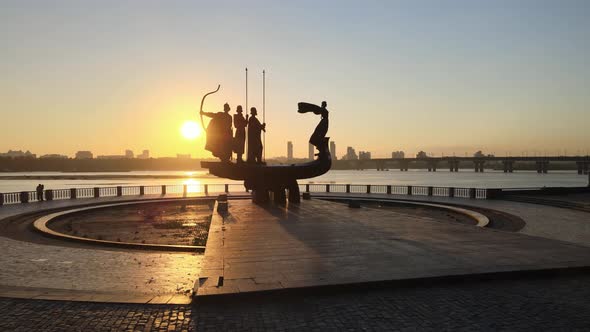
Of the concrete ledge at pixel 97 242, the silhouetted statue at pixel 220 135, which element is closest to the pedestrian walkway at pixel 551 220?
the concrete ledge at pixel 97 242

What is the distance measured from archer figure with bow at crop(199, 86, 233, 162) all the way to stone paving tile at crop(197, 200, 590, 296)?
269 inches

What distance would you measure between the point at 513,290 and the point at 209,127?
16.4 metres

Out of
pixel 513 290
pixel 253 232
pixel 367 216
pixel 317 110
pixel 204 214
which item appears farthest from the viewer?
pixel 204 214

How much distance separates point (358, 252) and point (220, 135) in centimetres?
1297

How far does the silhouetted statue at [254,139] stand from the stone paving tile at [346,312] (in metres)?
15.9

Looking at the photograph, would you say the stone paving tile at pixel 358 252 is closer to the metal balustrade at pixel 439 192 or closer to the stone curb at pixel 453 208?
the stone curb at pixel 453 208

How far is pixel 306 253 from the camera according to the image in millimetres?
9695

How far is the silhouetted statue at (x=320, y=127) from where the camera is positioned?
20953 millimetres

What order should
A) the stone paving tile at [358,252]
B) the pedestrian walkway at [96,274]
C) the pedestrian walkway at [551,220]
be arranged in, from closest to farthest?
the pedestrian walkway at [96,274]
the stone paving tile at [358,252]
the pedestrian walkway at [551,220]

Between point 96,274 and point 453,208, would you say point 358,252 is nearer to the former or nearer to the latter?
point 96,274

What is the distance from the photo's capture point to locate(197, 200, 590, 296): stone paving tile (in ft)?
25.6

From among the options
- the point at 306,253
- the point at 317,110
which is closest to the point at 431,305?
the point at 306,253

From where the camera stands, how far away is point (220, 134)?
21.1 meters

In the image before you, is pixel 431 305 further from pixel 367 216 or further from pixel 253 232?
pixel 367 216
